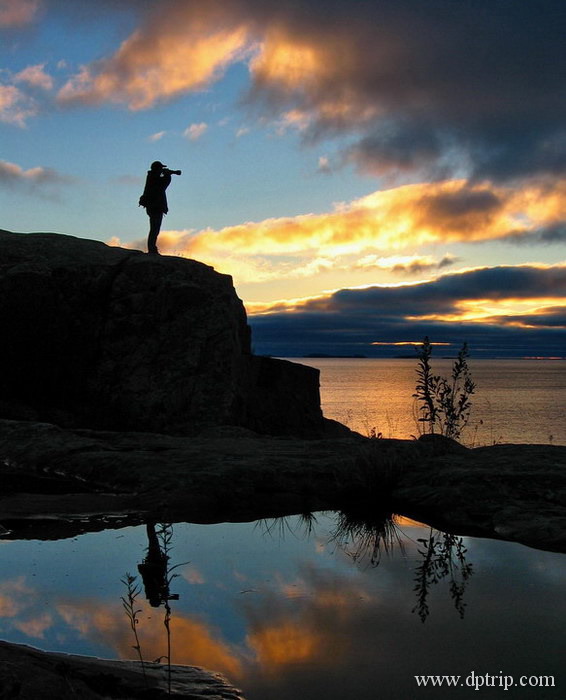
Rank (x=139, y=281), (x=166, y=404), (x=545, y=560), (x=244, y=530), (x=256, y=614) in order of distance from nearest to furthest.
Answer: (x=256, y=614)
(x=545, y=560)
(x=244, y=530)
(x=166, y=404)
(x=139, y=281)

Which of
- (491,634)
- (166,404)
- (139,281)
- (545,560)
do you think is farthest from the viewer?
(139,281)

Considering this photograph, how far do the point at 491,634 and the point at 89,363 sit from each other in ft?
32.8

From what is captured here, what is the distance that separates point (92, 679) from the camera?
278cm

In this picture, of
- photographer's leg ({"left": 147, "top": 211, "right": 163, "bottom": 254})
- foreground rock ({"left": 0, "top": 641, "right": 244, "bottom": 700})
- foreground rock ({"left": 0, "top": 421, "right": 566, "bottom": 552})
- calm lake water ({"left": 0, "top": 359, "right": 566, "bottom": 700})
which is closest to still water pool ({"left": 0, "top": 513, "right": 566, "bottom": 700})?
calm lake water ({"left": 0, "top": 359, "right": 566, "bottom": 700})

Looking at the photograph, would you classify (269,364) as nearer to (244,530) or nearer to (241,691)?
(244,530)

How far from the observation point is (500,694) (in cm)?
292

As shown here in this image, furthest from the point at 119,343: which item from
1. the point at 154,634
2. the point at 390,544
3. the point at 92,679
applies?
the point at 92,679

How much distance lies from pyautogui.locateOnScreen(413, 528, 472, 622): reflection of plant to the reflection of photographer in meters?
10.9

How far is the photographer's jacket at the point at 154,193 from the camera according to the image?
14.7 m

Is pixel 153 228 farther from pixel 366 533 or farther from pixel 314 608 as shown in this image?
pixel 314 608

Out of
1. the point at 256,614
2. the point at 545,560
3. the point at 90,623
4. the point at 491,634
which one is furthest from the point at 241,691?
the point at 545,560

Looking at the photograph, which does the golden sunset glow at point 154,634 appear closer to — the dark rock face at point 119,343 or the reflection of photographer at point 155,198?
the dark rock face at point 119,343

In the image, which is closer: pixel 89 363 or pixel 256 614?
pixel 256 614

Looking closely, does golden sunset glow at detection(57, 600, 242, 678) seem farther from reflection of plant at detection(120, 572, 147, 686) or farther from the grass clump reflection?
the grass clump reflection
